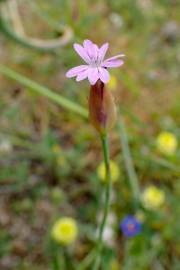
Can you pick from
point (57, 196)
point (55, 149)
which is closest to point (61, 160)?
point (55, 149)

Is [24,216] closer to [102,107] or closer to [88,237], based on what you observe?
[88,237]

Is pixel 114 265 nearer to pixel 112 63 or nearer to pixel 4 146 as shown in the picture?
pixel 4 146

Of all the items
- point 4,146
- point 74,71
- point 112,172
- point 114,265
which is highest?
point 4,146

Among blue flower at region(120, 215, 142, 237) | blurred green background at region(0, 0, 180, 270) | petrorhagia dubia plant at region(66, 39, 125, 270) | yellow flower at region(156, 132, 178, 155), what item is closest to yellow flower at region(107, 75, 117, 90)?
blurred green background at region(0, 0, 180, 270)

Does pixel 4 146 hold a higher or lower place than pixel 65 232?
higher

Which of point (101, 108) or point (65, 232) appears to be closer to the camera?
point (101, 108)

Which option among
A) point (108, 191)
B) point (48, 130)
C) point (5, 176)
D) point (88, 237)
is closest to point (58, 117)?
point (48, 130)

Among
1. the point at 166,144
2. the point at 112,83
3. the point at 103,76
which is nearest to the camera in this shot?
the point at 103,76
